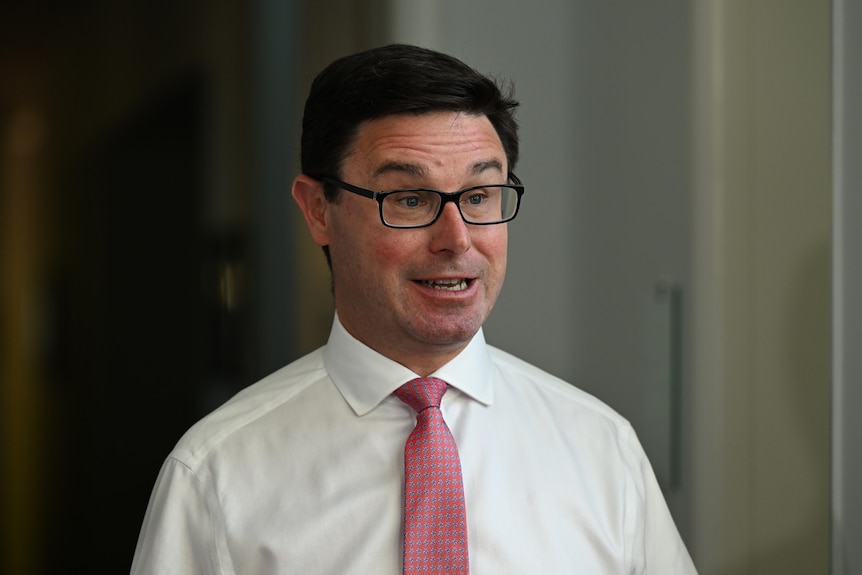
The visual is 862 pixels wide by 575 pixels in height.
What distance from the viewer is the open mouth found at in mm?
1229

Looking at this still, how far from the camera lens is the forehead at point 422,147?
1209 millimetres

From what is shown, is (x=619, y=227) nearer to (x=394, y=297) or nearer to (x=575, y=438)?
(x=575, y=438)

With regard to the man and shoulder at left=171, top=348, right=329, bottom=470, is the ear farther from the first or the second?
shoulder at left=171, top=348, right=329, bottom=470

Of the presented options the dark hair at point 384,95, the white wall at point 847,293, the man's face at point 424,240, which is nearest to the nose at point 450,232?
the man's face at point 424,240

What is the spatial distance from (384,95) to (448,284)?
0.26 meters

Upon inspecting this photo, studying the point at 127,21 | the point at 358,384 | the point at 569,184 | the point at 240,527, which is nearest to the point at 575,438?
the point at 358,384

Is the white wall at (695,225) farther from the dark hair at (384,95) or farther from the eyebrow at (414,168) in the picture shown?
the eyebrow at (414,168)

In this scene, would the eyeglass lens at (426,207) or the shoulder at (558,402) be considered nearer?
the eyeglass lens at (426,207)

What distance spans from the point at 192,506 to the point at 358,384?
10.4 inches

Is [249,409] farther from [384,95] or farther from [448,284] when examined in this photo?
[384,95]

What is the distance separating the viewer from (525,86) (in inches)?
70.3

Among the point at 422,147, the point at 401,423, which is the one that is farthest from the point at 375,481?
the point at 422,147

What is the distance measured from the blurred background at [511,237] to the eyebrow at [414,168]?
0.52 meters

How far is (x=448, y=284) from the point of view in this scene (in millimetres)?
1235
